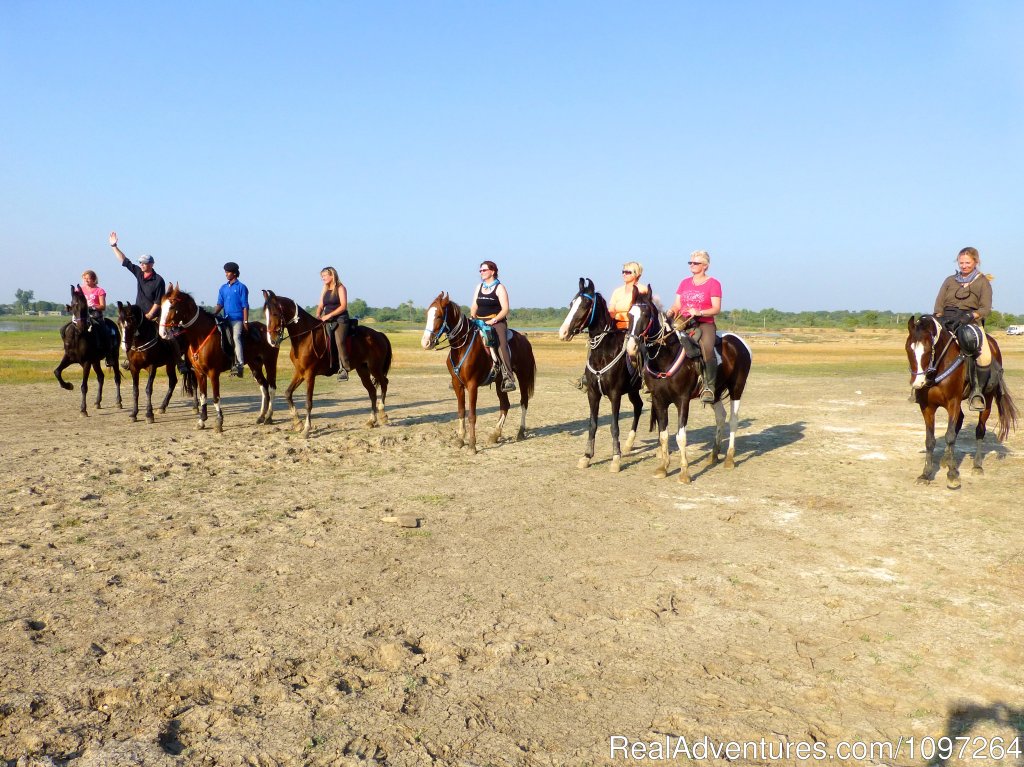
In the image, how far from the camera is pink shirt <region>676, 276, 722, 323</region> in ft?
29.4

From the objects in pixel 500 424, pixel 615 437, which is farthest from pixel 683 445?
pixel 500 424

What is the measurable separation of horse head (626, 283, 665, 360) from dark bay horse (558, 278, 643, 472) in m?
0.45

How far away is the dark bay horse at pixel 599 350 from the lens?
8.82m

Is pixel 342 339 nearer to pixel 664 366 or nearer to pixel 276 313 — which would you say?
pixel 276 313

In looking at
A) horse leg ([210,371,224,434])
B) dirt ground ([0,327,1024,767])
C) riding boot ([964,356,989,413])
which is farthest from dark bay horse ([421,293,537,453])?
riding boot ([964,356,989,413])

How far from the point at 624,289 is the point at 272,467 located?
5.50 metres

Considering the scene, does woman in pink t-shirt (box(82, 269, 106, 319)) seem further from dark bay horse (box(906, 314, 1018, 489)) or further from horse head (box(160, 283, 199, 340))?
dark bay horse (box(906, 314, 1018, 489))

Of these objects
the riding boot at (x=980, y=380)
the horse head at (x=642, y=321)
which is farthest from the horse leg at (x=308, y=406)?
the riding boot at (x=980, y=380)

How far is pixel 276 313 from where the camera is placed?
37.3 ft

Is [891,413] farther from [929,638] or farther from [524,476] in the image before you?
[929,638]

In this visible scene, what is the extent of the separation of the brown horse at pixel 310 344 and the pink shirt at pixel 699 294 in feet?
20.0

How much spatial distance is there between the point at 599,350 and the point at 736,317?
135124mm

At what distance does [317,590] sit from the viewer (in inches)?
205

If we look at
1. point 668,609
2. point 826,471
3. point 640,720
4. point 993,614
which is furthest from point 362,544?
point 826,471
